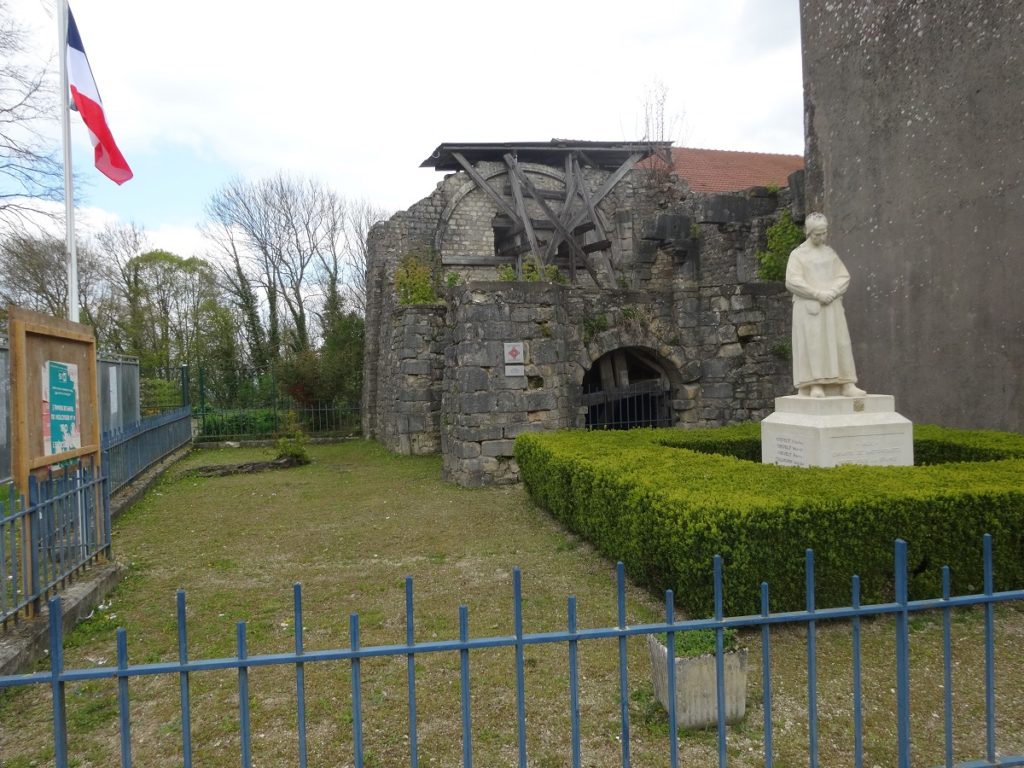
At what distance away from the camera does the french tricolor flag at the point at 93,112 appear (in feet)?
26.5

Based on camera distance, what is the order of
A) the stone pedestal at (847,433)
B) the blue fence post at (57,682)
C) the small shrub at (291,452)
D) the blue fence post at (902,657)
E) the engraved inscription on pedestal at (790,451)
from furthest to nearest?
1. the small shrub at (291,452)
2. the engraved inscription on pedestal at (790,451)
3. the stone pedestal at (847,433)
4. the blue fence post at (902,657)
5. the blue fence post at (57,682)

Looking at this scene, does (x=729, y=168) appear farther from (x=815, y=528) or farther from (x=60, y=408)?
(x=60, y=408)


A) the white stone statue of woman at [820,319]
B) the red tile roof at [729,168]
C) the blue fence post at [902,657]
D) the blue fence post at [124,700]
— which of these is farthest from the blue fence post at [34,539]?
the red tile roof at [729,168]

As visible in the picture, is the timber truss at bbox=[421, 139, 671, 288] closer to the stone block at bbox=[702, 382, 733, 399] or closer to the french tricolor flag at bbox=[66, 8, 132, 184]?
the stone block at bbox=[702, 382, 733, 399]

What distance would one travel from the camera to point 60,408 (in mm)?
5285

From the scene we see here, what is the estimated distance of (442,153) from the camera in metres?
18.2

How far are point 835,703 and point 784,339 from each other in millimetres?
8958

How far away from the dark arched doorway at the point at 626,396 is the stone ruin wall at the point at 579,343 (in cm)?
22

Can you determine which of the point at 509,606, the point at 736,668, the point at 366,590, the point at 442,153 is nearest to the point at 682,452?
the point at 509,606

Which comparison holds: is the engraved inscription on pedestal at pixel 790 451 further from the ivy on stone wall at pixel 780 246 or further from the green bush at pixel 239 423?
the green bush at pixel 239 423

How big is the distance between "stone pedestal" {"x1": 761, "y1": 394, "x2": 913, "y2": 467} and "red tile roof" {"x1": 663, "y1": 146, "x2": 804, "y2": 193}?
47.3 feet

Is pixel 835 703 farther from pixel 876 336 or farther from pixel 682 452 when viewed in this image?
pixel 876 336

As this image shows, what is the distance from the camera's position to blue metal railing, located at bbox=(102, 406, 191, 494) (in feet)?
30.2

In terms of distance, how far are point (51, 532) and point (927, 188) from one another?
435 inches
